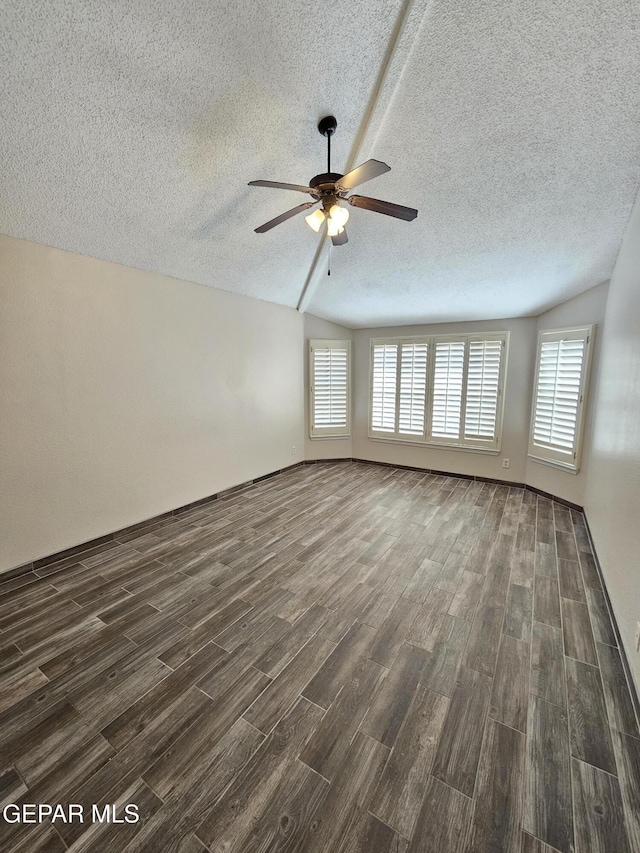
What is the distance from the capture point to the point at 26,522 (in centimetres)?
257

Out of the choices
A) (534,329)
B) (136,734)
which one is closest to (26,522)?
(136,734)

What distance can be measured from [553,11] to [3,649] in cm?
427

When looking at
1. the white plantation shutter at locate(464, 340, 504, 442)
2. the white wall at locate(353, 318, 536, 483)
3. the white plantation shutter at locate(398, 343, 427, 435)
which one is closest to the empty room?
the white wall at locate(353, 318, 536, 483)

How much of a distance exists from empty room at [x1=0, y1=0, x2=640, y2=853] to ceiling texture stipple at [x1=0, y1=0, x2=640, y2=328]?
0.02 meters

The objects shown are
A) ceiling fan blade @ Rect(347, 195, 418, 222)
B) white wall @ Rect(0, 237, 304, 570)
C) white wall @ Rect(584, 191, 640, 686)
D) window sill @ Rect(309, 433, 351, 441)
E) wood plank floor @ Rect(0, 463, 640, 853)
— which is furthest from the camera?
window sill @ Rect(309, 433, 351, 441)

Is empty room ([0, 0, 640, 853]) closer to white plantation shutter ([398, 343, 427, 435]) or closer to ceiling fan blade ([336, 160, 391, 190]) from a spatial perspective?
ceiling fan blade ([336, 160, 391, 190])

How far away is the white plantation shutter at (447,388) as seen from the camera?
16.1ft

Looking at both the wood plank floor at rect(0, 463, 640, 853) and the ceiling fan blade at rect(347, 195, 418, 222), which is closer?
the wood plank floor at rect(0, 463, 640, 853)

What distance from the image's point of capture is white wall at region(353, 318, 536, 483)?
451 centimetres

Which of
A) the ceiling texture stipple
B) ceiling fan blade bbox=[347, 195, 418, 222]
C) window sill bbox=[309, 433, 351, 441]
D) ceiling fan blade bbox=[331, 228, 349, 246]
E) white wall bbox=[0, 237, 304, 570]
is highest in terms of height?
the ceiling texture stipple

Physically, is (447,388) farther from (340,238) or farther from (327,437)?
(340,238)

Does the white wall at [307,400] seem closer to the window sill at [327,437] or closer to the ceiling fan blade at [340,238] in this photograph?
the window sill at [327,437]

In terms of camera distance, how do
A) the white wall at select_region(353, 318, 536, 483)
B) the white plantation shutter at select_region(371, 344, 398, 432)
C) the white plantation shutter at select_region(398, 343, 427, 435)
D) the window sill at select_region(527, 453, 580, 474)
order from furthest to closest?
the white plantation shutter at select_region(371, 344, 398, 432) < the white plantation shutter at select_region(398, 343, 427, 435) < the white wall at select_region(353, 318, 536, 483) < the window sill at select_region(527, 453, 580, 474)

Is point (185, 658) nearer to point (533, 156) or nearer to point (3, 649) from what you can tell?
point (3, 649)
